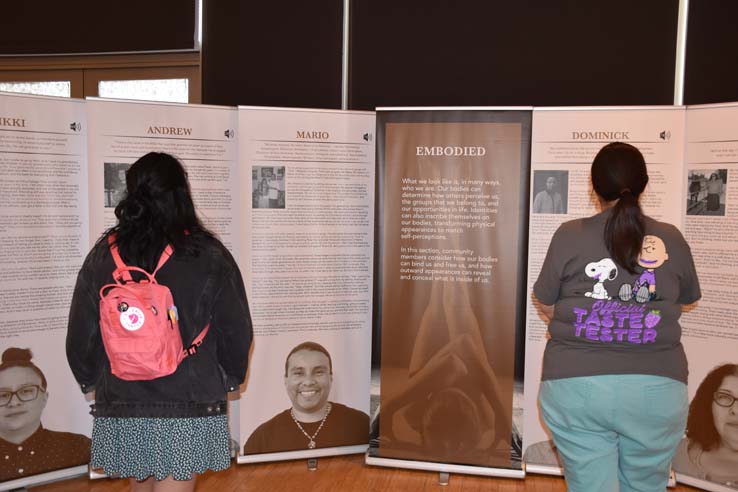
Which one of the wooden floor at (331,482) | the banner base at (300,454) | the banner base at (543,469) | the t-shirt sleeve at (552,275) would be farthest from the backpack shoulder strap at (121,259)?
the banner base at (543,469)

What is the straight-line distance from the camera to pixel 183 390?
192cm

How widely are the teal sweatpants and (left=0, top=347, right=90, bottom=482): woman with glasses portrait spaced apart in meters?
2.63

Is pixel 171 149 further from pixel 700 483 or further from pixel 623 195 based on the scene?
pixel 700 483

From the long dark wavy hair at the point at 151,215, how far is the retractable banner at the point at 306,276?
5.17 feet

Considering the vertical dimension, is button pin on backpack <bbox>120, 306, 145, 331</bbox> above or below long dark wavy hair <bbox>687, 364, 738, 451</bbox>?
above

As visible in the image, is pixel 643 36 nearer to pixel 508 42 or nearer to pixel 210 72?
pixel 508 42

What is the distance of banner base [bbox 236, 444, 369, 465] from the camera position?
3.59 metres

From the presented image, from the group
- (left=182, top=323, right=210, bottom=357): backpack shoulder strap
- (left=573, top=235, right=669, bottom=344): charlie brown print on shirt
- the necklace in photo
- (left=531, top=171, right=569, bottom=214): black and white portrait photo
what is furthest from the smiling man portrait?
(left=573, top=235, right=669, bottom=344): charlie brown print on shirt

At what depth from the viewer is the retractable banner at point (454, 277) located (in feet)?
11.0

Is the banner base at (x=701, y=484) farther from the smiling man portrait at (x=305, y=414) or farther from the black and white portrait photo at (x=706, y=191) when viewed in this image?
the smiling man portrait at (x=305, y=414)

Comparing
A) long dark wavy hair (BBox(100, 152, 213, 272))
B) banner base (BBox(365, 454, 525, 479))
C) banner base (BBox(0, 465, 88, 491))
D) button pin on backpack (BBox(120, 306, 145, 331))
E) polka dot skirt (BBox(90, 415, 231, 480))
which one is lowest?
banner base (BBox(0, 465, 88, 491))

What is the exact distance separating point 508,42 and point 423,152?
1.14 m

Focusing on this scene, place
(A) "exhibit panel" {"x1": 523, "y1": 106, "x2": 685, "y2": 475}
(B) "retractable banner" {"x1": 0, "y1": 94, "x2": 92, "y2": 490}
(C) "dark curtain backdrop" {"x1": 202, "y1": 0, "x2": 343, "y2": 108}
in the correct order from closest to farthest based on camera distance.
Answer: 1. (B) "retractable banner" {"x1": 0, "y1": 94, "x2": 92, "y2": 490}
2. (A) "exhibit panel" {"x1": 523, "y1": 106, "x2": 685, "y2": 475}
3. (C) "dark curtain backdrop" {"x1": 202, "y1": 0, "x2": 343, "y2": 108}

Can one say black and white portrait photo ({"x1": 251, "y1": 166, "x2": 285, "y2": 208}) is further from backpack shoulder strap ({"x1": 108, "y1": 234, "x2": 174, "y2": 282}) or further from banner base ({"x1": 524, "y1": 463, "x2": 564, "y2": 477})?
banner base ({"x1": 524, "y1": 463, "x2": 564, "y2": 477})
